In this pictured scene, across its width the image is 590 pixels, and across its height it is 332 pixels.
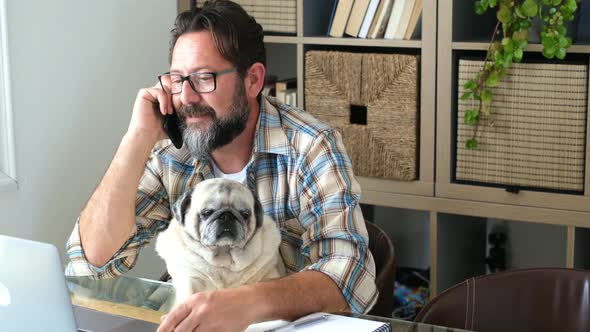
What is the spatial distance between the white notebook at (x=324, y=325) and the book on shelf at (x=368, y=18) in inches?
58.3

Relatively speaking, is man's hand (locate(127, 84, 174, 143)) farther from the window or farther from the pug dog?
the window

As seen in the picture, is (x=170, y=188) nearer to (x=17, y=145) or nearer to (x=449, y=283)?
(x=17, y=145)

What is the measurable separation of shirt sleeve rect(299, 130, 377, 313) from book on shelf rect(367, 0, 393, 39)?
1.01m

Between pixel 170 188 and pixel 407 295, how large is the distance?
1.45 meters

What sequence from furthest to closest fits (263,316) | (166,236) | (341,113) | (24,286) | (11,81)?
(341,113) → (11,81) → (166,236) → (263,316) → (24,286)

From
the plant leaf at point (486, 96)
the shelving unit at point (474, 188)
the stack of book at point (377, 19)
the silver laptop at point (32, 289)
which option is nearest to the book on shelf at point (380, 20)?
the stack of book at point (377, 19)

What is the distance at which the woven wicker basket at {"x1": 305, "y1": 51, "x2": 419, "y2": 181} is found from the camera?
2.73m

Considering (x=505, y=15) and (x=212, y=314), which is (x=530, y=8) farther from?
(x=212, y=314)

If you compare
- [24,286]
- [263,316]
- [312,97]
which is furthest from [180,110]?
[312,97]

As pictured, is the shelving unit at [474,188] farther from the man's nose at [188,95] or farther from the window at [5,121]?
the window at [5,121]

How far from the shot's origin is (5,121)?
2.54 metres

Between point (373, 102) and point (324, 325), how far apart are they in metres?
1.42

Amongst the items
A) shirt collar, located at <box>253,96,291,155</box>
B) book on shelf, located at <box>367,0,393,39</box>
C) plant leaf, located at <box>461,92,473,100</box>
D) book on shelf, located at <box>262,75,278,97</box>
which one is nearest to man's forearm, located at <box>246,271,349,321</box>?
shirt collar, located at <box>253,96,291,155</box>

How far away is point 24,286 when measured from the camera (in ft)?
4.04
